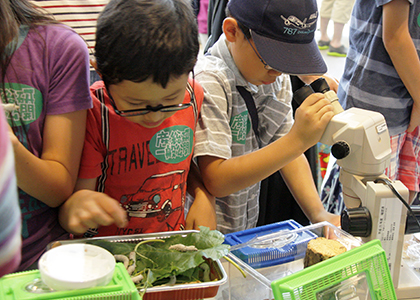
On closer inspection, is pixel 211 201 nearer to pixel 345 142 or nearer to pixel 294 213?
pixel 345 142

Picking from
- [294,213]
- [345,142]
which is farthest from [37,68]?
[294,213]

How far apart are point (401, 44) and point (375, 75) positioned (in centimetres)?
19

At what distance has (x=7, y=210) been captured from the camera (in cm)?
38

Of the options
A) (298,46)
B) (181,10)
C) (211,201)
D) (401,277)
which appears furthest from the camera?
(211,201)

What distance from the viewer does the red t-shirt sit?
1.11m

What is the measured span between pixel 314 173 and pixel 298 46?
0.78 m

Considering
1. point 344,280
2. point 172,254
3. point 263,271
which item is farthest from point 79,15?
point 344,280

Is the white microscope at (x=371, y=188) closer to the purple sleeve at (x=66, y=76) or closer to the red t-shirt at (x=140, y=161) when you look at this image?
the red t-shirt at (x=140, y=161)

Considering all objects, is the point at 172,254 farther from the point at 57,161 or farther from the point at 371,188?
the point at 371,188

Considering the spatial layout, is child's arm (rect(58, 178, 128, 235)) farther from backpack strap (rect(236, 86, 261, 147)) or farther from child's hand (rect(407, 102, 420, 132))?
child's hand (rect(407, 102, 420, 132))

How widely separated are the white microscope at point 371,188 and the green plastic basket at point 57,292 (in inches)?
22.9

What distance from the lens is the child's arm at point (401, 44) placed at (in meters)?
1.78

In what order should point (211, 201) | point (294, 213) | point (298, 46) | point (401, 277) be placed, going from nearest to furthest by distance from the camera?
point (401, 277) < point (298, 46) < point (211, 201) < point (294, 213)

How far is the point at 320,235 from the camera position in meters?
1.14
